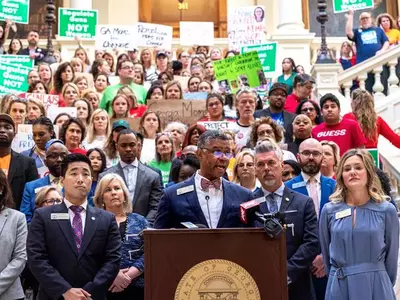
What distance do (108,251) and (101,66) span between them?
8.19 metres

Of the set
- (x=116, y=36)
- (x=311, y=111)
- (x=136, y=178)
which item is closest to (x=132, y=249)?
(x=136, y=178)

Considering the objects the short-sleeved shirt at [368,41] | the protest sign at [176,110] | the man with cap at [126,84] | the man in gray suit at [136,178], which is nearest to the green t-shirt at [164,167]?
the man in gray suit at [136,178]

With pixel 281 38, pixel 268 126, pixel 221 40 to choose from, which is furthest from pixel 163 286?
pixel 221 40

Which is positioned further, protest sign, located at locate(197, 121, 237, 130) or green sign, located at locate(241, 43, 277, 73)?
green sign, located at locate(241, 43, 277, 73)

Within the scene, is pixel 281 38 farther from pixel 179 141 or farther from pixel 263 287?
pixel 263 287

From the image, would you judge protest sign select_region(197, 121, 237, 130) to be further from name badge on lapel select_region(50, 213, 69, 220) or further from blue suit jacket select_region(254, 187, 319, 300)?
name badge on lapel select_region(50, 213, 69, 220)

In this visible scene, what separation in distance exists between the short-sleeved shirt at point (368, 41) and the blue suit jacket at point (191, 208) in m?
9.39

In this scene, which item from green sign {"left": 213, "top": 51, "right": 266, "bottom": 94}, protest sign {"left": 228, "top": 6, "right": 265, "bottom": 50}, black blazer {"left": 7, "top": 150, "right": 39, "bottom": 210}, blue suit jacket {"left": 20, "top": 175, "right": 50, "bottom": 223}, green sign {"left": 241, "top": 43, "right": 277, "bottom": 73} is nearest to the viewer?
blue suit jacket {"left": 20, "top": 175, "right": 50, "bottom": 223}

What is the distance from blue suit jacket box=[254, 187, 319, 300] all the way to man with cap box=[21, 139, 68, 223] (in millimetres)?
2155

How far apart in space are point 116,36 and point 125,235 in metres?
9.72

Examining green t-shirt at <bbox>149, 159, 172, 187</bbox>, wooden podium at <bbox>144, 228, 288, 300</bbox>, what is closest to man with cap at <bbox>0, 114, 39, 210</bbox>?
green t-shirt at <bbox>149, 159, 172, 187</bbox>

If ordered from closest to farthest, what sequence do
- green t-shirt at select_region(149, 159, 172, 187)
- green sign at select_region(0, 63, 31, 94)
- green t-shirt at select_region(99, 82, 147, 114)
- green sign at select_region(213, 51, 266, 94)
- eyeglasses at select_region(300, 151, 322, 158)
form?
eyeglasses at select_region(300, 151, 322, 158) < green t-shirt at select_region(149, 159, 172, 187) < green t-shirt at select_region(99, 82, 147, 114) < green sign at select_region(213, 51, 266, 94) < green sign at select_region(0, 63, 31, 94)

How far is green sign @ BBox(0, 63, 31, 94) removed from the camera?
12.5m

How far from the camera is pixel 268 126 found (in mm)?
8469
